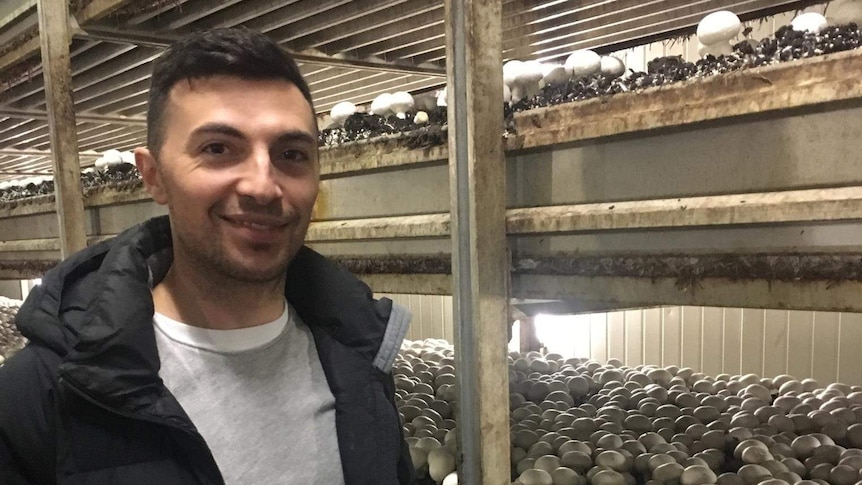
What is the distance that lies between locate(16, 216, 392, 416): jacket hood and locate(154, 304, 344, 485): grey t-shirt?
5 cm

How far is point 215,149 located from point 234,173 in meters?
0.04

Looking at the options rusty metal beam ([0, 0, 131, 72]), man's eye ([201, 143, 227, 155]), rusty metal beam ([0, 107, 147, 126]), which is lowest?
man's eye ([201, 143, 227, 155])

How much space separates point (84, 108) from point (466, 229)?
3.06 metres

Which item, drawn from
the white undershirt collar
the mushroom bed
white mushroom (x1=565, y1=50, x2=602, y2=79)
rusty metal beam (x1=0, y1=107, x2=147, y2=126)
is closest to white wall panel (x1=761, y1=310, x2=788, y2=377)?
the mushroom bed

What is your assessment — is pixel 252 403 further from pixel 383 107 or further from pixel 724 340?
pixel 724 340

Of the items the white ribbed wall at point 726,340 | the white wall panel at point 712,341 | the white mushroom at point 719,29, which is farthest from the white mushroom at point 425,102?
the white wall panel at point 712,341

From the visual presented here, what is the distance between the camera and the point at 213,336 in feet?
2.40

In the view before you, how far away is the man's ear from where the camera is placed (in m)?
0.72

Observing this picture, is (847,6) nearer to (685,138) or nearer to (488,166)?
(685,138)

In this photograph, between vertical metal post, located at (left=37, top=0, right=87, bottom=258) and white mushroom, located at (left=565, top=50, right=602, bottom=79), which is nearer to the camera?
white mushroom, located at (left=565, top=50, right=602, bottom=79)

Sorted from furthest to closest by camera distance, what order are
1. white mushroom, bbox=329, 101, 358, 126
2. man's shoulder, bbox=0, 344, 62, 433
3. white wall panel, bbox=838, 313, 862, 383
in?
white wall panel, bbox=838, 313, 862, 383, white mushroom, bbox=329, 101, 358, 126, man's shoulder, bbox=0, 344, 62, 433

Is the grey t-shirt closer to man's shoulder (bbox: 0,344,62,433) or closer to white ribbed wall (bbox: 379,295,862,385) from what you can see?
man's shoulder (bbox: 0,344,62,433)

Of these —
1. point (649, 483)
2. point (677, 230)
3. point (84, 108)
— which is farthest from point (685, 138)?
point (84, 108)

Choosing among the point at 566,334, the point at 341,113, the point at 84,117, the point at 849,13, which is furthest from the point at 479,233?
the point at 84,117
